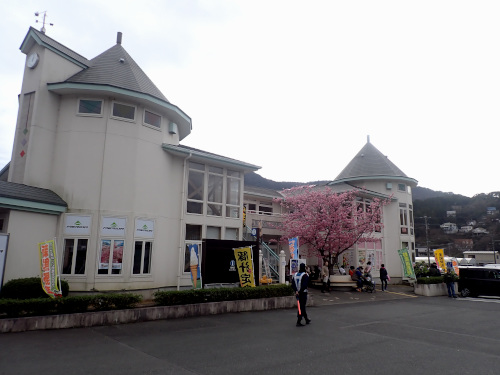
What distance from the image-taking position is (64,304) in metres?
9.79

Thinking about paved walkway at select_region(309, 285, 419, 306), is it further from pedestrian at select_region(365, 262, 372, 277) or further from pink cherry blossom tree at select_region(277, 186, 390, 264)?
pink cherry blossom tree at select_region(277, 186, 390, 264)

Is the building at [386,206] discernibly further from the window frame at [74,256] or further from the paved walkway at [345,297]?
the window frame at [74,256]

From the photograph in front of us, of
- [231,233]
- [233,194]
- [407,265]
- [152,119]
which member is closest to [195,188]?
[233,194]

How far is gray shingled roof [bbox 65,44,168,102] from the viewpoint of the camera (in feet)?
47.1

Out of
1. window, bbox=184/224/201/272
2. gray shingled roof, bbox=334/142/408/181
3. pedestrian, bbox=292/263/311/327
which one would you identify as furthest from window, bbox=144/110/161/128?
gray shingled roof, bbox=334/142/408/181

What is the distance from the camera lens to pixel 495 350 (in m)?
7.87

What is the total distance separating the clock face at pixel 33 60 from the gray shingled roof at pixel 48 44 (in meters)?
0.62

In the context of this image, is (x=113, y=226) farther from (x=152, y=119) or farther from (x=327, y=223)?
(x=327, y=223)

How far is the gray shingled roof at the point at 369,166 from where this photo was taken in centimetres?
2834

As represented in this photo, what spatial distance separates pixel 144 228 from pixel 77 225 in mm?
2503

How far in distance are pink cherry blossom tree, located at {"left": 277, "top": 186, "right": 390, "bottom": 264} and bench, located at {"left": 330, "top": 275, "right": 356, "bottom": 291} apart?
1195mm

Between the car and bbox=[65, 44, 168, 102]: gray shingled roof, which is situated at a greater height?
bbox=[65, 44, 168, 102]: gray shingled roof

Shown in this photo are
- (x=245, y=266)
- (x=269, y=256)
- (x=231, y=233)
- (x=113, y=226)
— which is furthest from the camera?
(x=269, y=256)

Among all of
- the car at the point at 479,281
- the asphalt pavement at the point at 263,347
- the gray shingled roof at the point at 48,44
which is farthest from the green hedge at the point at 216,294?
the car at the point at 479,281
